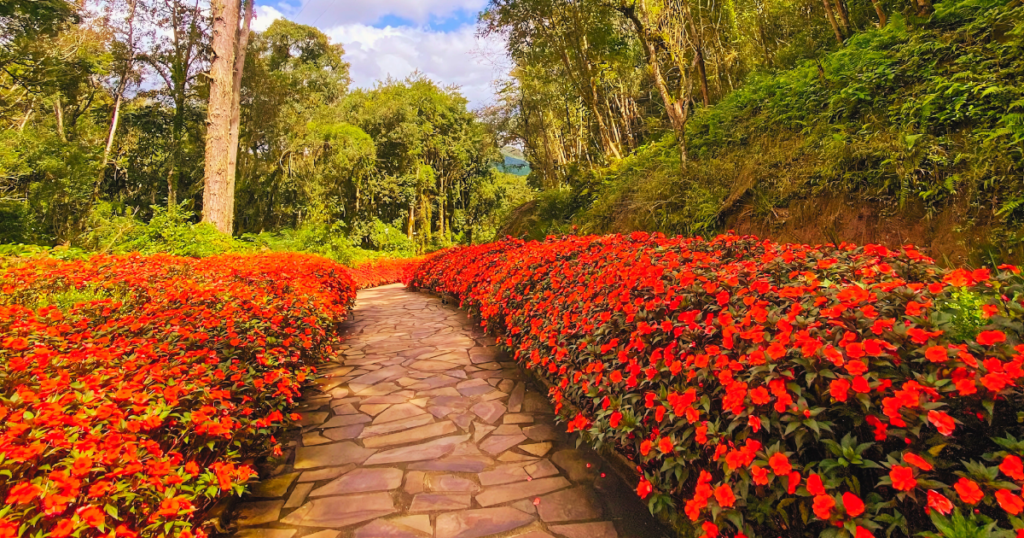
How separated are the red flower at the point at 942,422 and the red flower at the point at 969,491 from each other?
11 cm

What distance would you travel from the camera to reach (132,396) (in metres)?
1.64

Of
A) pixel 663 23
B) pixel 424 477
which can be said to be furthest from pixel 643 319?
pixel 663 23

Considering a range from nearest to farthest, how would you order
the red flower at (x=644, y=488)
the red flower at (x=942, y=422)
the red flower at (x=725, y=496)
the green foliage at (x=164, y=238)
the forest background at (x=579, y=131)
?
the red flower at (x=942, y=422), the red flower at (x=725, y=496), the red flower at (x=644, y=488), the forest background at (x=579, y=131), the green foliage at (x=164, y=238)

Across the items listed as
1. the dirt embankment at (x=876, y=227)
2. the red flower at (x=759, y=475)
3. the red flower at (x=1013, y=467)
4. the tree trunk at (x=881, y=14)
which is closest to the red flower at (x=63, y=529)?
the red flower at (x=759, y=475)

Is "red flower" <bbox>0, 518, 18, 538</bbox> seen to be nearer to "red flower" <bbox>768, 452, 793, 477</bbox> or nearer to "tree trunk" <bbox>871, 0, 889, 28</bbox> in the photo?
"red flower" <bbox>768, 452, 793, 477</bbox>

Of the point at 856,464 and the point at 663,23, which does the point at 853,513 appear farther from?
the point at 663,23

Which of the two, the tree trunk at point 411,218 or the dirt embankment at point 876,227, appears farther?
the tree trunk at point 411,218

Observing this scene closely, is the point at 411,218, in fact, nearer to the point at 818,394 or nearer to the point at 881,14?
the point at 881,14

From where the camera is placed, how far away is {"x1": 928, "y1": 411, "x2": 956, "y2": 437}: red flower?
42.1 inches

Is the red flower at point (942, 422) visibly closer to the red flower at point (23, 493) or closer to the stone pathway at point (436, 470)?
the stone pathway at point (436, 470)

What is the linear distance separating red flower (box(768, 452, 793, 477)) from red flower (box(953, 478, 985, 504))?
13.8 inches

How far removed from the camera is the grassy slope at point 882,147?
9.64ft

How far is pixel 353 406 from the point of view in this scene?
10.9 ft

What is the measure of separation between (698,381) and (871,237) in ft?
9.08
